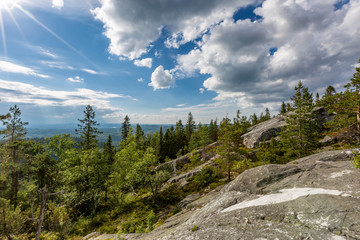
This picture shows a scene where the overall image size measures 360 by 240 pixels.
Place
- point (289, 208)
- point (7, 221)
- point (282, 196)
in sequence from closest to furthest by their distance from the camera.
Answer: point (289, 208) → point (282, 196) → point (7, 221)

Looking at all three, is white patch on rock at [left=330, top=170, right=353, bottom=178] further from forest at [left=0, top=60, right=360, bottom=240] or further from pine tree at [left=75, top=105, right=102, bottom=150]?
pine tree at [left=75, top=105, right=102, bottom=150]

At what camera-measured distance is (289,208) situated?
584cm

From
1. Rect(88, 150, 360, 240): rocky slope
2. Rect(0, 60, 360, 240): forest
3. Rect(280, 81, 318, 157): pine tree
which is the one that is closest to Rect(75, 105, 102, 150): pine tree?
Rect(0, 60, 360, 240): forest

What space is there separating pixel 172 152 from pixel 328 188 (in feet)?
187

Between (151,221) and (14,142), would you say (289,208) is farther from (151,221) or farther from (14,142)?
(14,142)

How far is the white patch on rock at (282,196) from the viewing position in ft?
20.7

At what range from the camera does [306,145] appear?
23.0 m

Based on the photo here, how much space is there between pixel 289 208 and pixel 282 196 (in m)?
1.05

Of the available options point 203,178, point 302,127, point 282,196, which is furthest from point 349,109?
point 203,178

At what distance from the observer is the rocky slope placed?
15.4ft

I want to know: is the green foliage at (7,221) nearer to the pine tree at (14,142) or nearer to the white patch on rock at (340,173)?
the pine tree at (14,142)

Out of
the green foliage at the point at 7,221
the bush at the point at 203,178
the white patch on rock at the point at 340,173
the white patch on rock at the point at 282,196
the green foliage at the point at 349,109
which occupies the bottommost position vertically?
the bush at the point at 203,178

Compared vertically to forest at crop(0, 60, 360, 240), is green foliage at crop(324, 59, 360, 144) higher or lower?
higher

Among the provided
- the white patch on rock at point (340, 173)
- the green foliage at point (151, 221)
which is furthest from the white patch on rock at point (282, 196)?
the green foliage at point (151, 221)
